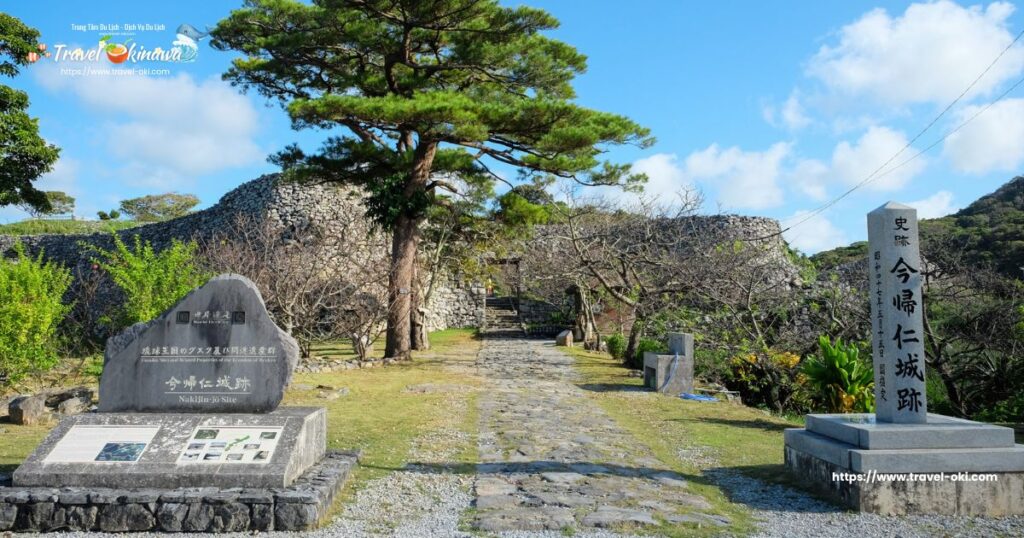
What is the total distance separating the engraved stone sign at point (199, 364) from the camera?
484 cm

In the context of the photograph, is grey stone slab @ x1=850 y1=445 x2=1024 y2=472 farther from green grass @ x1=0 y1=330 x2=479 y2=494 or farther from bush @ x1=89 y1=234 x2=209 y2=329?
bush @ x1=89 y1=234 x2=209 y2=329

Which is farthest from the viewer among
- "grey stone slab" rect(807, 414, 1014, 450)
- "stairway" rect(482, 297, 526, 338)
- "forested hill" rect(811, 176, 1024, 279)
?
"stairway" rect(482, 297, 526, 338)

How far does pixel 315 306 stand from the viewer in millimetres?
12492

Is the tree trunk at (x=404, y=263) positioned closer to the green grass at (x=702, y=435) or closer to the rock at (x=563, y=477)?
the green grass at (x=702, y=435)

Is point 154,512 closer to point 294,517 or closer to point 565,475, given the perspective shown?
point 294,517

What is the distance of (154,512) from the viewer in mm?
4070

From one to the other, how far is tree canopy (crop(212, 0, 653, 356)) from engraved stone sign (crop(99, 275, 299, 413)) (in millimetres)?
7114

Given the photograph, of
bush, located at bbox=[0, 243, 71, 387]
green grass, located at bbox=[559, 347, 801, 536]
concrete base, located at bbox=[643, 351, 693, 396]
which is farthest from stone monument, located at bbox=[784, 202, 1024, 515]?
bush, located at bbox=[0, 243, 71, 387]

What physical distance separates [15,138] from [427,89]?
31.1ft

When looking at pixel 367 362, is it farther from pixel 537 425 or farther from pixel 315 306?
pixel 537 425

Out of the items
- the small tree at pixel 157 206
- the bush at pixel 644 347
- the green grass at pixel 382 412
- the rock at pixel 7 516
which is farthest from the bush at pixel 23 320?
the small tree at pixel 157 206

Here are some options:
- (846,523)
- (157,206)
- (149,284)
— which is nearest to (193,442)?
(846,523)

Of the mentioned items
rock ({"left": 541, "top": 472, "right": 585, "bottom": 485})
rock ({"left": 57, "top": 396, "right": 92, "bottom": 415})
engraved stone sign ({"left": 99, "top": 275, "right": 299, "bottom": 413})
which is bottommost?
rock ({"left": 541, "top": 472, "right": 585, "bottom": 485})

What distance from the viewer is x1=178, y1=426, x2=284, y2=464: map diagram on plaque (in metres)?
4.43
